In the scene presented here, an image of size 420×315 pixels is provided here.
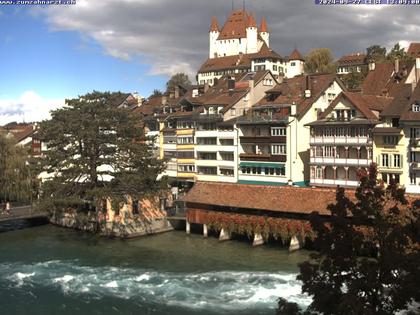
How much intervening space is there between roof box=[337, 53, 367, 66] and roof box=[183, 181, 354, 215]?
255ft

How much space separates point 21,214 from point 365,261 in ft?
174

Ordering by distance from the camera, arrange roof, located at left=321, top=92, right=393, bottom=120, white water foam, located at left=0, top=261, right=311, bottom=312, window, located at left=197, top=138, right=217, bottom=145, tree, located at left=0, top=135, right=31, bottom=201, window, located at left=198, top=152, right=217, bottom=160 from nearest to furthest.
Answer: white water foam, located at left=0, top=261, right=311, bottom=312
roof, located at left=321, top=92, right=393, bottom=120
tree, located at left=0, top=135, right=31, bottom=201
window, located at left=198, top=152, right=217, bottom=160
window, located at left=197, top=138, right=217, bottom=145

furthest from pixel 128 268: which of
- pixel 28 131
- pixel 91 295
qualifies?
pixel 28 131

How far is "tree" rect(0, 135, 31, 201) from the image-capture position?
215 feet

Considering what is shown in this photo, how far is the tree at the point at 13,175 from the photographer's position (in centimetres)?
6544

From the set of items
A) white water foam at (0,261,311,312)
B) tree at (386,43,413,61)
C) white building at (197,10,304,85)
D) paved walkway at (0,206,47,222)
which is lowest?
white water foam at (0,261,311,312)

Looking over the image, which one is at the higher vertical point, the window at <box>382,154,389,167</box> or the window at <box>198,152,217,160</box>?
the window at <box>198,152,217,160</box>

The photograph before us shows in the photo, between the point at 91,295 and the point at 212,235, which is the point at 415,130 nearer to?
the point at 212,235

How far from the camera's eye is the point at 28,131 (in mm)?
105688

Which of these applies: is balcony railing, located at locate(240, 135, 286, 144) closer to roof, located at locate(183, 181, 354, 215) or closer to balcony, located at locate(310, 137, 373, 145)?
balcony, located at locate(310, 137, 373, 145)

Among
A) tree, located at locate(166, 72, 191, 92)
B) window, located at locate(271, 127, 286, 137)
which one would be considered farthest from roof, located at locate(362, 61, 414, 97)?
tree, located at locate(166, 72, 191, 92)

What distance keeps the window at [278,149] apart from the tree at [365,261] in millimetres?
47230

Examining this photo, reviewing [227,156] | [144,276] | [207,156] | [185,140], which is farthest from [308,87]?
[144,276]

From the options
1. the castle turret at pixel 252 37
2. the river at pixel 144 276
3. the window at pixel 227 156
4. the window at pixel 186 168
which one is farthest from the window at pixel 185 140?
the castle turret at pixel 252 37
